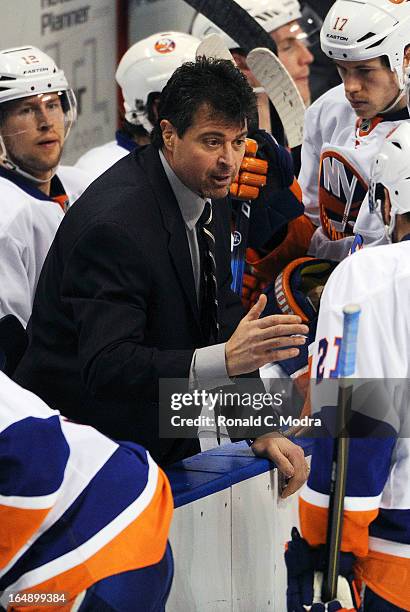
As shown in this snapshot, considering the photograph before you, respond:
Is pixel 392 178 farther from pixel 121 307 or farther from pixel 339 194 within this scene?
pixel 339 194

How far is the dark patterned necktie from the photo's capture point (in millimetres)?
2520

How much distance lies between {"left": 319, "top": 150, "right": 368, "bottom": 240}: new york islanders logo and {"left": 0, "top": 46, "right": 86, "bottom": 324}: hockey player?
687 mm

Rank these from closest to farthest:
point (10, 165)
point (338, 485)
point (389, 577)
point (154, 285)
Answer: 1. point (338, 485)
2. point (389, 577)
3. point (154, 285)
4. point (10, 165)

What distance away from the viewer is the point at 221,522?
2.55 meters

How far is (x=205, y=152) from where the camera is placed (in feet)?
7.97

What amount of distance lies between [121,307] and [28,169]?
1174 millimetres

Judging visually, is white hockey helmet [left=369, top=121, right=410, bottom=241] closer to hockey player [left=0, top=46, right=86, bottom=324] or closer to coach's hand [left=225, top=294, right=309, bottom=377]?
coach's hand [left=225, top=294, right=309, bottom=377]

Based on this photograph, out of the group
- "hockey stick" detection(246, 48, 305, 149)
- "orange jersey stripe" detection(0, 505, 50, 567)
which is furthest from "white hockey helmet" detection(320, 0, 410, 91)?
"orange jersey stripe" detection(0, 505, 50, 567)

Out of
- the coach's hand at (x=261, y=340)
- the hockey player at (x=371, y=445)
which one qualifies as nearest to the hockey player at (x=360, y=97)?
the coach's hand at (x=261, y=340)

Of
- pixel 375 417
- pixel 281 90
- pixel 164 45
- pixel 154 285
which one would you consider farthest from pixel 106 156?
pixel 375 417

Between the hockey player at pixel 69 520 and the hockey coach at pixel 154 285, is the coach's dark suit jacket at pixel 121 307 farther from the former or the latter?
the hockey player at pixel 69 520

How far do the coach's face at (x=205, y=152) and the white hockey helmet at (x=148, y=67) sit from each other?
1656 millimetres

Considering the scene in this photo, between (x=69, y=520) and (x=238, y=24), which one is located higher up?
(x=69, y=520)

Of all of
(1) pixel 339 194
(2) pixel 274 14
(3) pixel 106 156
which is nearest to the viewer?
(1) pixel 339 194
